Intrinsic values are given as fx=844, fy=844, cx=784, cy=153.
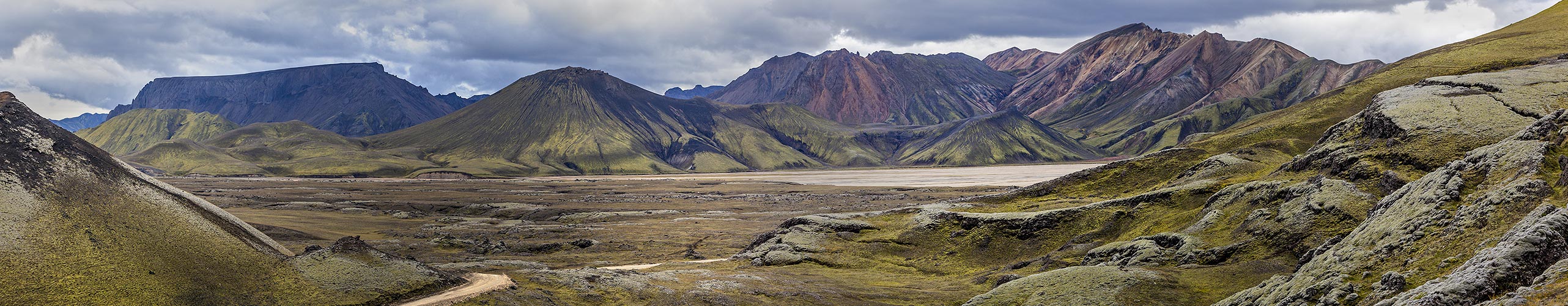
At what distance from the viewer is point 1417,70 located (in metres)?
165

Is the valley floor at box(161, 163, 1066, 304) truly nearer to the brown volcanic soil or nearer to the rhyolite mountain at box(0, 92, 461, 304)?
the brown volcanic soil

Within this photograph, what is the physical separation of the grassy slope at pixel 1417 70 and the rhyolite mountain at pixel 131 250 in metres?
134

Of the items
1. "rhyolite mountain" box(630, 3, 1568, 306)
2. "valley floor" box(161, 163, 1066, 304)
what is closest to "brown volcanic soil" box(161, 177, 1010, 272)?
"valley floor" box(161, 163, 1066, 304)

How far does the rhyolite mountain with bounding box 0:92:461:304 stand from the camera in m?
48.9

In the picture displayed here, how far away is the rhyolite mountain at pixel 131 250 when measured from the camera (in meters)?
48.9

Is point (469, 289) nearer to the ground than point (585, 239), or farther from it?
farther from it

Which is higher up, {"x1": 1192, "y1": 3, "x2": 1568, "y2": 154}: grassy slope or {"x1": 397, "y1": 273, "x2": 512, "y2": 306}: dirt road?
{"x1": 1192, "y1": 3, "x2": 1568, "y2": 154}: grassy slope

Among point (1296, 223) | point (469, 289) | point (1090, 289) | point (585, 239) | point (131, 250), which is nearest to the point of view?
point (131, 250)

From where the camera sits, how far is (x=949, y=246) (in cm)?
9669

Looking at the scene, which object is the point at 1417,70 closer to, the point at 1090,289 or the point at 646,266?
the point at 1090,289

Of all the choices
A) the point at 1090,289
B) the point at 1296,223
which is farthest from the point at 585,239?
the point at 1296,223

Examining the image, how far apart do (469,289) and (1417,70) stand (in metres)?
181

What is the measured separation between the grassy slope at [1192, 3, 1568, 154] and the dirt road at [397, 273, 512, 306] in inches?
4798

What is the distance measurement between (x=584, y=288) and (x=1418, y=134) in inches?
3098
